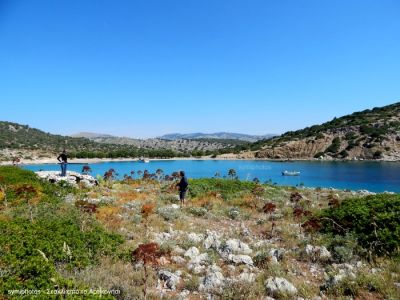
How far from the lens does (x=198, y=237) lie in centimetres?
1015

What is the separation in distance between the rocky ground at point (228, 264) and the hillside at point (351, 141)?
10767 cm

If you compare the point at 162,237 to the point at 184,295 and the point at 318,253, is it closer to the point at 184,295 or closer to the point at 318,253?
the point at 184,295

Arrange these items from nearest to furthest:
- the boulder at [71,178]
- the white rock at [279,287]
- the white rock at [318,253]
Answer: the white rock at [279,287], the white rock at [318,253], the boulder at [71,178]

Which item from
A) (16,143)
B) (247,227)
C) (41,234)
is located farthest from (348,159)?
(16,143)

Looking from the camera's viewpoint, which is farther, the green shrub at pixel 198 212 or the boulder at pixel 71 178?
the boulder at pixel 71 178

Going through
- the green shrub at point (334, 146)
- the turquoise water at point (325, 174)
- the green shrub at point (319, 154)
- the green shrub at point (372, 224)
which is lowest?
the turquoise water at point (325, 174)

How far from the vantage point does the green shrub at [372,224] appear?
8.55m

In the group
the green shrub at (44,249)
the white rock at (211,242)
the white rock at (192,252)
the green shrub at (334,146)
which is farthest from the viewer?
the green shrub at (334,146)

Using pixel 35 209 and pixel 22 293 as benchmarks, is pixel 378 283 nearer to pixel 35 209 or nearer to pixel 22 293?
pixel 22 293

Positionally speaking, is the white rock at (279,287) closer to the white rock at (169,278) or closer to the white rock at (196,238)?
the white rock at (169,278)

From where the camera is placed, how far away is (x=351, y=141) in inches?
4525

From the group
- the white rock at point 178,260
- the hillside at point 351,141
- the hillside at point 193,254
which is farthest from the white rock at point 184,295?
the hillside at point 351,141

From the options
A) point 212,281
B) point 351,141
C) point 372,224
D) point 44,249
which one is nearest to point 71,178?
point 44,249

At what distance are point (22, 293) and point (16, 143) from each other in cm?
14327
